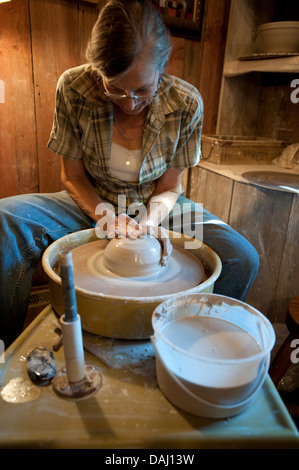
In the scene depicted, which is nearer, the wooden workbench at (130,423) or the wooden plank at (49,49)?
the wooden workbench at (130,423)

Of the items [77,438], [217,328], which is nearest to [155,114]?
[217,328]

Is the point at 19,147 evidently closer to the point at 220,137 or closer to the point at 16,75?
the point at 16,75

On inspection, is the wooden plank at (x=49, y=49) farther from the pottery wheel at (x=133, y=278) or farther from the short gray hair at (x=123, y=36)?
the pottery wheel at (x=133, y=278)

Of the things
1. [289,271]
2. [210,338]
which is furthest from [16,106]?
[289,271]

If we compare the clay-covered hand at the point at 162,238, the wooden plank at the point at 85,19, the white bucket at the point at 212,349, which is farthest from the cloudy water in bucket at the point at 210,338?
the wooden plank at the point at 85,19

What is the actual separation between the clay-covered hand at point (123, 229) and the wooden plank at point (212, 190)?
0.84 meters

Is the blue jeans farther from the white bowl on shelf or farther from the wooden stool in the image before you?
the white bowl on shelf

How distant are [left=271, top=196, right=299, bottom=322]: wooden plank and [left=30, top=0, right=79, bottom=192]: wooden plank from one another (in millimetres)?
1300

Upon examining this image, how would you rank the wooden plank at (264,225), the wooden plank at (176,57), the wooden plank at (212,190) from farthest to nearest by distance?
the wooden plank at (176,57)
the wooden plank at (212,190)
the wooden plank at (264,225)

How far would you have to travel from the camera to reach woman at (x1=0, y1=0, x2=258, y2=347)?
1.13 metres

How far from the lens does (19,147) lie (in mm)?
1798

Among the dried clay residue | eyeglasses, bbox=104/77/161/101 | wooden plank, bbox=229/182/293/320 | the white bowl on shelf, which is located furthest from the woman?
the white bowl on shelf

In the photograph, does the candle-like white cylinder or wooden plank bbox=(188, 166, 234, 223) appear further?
wooden plank bbox=(188, 166, 234, 223)

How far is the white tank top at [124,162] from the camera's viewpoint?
4.56 ft
